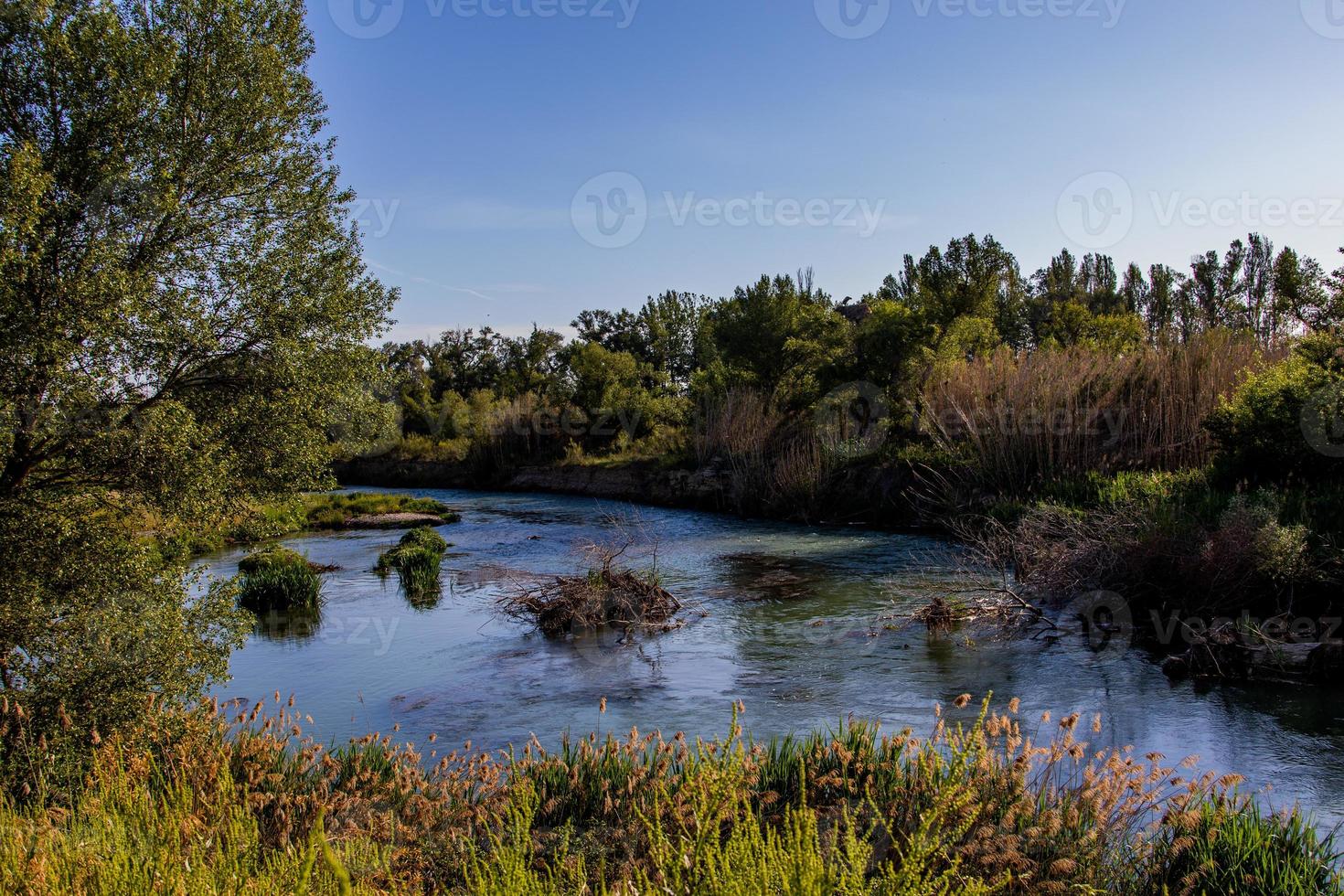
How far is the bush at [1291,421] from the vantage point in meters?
13.3

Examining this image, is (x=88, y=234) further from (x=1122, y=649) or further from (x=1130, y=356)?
(x=1130, y=356)

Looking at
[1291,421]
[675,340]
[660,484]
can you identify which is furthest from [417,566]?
[675,340]

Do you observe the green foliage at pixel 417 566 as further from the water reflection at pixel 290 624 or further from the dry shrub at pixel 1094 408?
the dry shrub at pixel 1094 408

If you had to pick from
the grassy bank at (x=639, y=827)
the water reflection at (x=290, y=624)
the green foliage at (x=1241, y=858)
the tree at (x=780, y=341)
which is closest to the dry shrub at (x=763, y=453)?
the tree at (x=780, y=341)

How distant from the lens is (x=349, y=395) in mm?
9633

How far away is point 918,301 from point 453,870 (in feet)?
103

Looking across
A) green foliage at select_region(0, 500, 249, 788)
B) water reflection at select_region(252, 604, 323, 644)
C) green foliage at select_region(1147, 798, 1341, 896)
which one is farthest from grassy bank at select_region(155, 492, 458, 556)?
green foliage at select_region(1147, 798, 1341, 896)

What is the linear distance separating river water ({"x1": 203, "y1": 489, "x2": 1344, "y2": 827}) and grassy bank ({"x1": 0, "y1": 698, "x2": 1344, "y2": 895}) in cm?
205

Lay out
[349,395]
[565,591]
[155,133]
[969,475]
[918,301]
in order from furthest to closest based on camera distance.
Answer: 1. [918,301]
2. [969,475]
3. [565,591]
4. [349,395]
5. [155,133]

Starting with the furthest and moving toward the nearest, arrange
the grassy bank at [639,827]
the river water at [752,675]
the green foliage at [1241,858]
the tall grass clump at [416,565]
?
the tall grass clump at [416,565] < the river water at [752,675] < the green foliage at [1241,858] < the grassy bank at [639,827]

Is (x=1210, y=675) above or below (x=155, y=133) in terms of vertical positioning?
below

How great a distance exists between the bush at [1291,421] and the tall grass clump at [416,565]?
13.5 metres

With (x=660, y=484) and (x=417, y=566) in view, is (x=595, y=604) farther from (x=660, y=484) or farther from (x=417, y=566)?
(x=660, y=484)

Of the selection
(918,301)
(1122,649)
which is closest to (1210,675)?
(1122,649)
